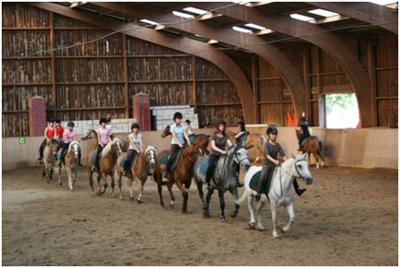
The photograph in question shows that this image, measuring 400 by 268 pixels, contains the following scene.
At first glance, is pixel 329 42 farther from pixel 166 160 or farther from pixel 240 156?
pixel 240 156

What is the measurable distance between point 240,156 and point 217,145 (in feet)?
2.92

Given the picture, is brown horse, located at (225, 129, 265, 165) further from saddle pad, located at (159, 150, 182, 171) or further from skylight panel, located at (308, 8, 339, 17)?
saddle pad, located at (159, 150, 182, 171)

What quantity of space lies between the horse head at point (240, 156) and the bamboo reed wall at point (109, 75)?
49.2ft

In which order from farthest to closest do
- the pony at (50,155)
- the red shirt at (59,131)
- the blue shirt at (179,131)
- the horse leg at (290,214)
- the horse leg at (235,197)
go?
the red shirt at (59,131)
the pony at (50,155)
the blue shirt at (179,131)
the horse leg at (235,197)
the horse leg at (290,214)

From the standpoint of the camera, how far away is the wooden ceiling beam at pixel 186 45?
27.4 meters

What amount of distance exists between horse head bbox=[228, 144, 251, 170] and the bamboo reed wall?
15.0 meters

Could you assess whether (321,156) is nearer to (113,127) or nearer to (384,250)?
(113,127)

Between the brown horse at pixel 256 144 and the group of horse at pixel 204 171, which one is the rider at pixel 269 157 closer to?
the group of horse at pixel 204 171

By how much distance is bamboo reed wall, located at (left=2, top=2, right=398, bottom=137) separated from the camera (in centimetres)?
2738

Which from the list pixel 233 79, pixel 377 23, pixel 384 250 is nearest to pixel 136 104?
pixel 233 79

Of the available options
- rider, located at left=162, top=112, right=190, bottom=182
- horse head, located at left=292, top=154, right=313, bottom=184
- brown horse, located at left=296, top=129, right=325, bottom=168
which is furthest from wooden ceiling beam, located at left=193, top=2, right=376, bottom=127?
horse head, located at left=292, top=154, right=313, bottom=184

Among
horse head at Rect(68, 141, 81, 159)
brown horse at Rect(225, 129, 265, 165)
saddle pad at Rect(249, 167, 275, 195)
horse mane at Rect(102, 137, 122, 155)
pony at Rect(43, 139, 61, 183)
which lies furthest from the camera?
brown horse at Rect(225, 129, 265, 165)

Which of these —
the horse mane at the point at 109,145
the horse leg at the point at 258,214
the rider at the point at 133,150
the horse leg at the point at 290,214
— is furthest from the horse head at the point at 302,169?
the horse mane at the point at 109,145

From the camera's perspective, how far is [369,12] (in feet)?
59.9
